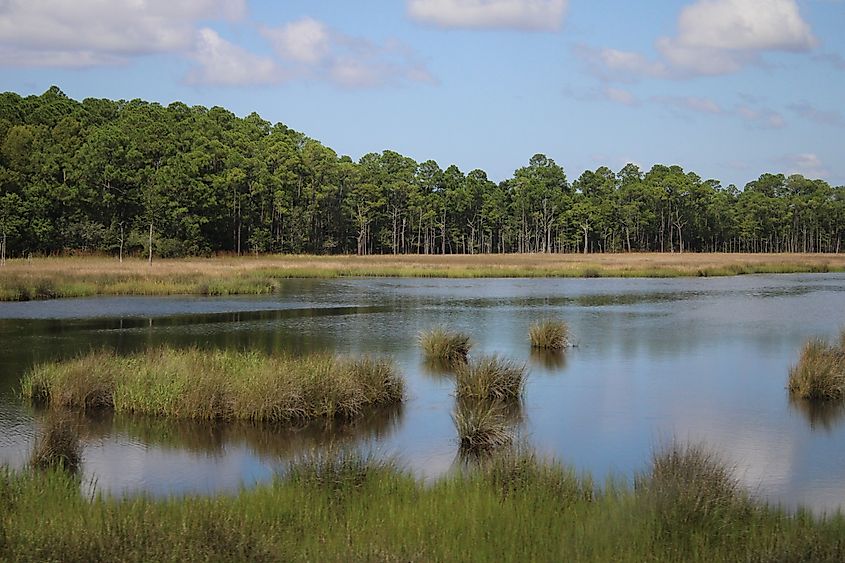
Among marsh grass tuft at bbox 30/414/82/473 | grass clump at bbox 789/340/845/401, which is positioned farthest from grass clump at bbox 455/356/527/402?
marsh grass tuft at bbox 30/414/82/473

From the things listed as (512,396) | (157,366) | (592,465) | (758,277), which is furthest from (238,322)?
(758,277)

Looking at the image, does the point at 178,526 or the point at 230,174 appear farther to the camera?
the point at 230,174

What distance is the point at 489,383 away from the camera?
15250mm

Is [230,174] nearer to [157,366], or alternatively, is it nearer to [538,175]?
[538,175]

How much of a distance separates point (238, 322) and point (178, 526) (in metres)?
22.1

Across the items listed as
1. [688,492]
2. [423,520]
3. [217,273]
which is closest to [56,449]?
[423,520]

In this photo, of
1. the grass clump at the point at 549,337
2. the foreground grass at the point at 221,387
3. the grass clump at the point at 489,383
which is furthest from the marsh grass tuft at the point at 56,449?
the grass clump at the point at 549,337

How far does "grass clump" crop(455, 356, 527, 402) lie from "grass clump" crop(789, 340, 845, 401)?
207 inches

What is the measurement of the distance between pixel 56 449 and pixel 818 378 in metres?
12.8

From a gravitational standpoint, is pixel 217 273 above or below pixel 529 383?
above

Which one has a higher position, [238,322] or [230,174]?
[230,174]

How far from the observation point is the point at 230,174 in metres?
79.4

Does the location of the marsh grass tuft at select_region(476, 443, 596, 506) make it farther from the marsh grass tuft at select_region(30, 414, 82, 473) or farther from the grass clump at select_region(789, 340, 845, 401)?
the grass clump at select_region(789, 340, 845, 401)

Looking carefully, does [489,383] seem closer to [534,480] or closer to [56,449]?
[534,480]
